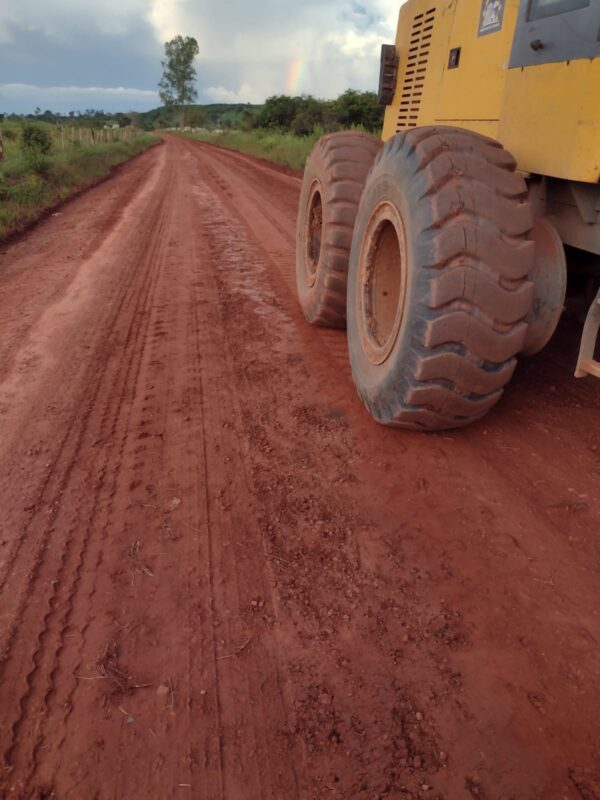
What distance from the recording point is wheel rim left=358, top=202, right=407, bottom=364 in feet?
12.6

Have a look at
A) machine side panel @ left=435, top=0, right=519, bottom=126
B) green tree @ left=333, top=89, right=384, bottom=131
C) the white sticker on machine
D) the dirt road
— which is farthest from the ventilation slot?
green tree @ left=333, top=89, right=384, bottom=131

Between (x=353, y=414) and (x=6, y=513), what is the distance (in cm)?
207

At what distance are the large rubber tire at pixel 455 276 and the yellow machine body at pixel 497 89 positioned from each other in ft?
0.85

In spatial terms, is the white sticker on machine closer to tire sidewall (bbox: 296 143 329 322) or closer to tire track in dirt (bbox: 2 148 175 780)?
tire sidewall (bbox: 296 143 329 322)

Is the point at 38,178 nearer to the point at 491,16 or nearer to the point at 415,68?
the point at 415,68

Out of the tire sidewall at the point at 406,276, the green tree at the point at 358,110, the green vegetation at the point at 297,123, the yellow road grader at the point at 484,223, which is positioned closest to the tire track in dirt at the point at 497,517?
the yellow road grader at the point at 484,223

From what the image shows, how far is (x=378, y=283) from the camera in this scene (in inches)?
158

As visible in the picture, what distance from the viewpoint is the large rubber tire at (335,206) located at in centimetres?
478

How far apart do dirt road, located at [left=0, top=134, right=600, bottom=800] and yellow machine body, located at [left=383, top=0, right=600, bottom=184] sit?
156 centimetres

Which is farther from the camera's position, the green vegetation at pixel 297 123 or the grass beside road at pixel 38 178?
the green vegetation at pixel 297 123

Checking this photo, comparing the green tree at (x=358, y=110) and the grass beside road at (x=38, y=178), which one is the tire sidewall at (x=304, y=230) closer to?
the grass beside road at (x=38, y=178)

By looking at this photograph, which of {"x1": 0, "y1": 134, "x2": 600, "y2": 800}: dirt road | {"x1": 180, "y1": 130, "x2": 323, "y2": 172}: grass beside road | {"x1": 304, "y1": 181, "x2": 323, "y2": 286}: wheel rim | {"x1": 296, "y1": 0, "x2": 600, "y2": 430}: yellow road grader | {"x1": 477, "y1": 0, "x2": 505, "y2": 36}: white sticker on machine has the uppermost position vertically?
{"x1": 477, "y1": 0, "x2": 505, "y2": 36}: white sticker on machine

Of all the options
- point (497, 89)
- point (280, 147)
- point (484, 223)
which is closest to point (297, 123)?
point (280, 147)

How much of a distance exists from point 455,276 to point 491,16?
1.97 meters
